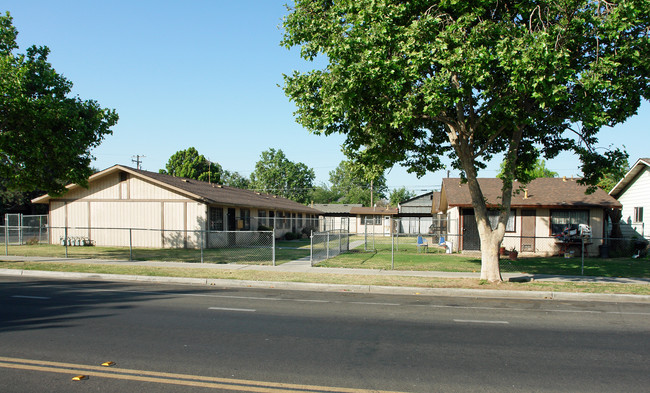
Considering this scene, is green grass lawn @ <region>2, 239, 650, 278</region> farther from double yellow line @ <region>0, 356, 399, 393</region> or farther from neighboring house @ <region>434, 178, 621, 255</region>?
double yellow line @ <region>0, 356, 399, 393</region>

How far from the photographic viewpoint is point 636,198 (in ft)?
83.4

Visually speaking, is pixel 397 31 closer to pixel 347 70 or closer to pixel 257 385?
pixel 347 70

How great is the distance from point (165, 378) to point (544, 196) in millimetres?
24861

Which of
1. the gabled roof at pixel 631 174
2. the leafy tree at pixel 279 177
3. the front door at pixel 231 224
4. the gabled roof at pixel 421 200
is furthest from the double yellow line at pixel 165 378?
the leafy tree at pixel 279 177

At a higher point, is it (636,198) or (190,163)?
(190,163)

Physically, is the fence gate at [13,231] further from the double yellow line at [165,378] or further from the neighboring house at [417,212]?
the neighboring house at [417,212]

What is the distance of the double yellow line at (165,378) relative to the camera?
4938mm

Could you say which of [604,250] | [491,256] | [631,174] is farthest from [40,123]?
[631,174]

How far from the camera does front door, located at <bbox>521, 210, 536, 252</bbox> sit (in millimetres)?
24141

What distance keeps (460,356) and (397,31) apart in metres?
7.96

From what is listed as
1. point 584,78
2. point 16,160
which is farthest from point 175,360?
point 16,160

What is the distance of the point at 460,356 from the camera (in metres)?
6.31

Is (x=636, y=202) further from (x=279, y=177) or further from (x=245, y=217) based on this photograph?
(x=279, y=177)

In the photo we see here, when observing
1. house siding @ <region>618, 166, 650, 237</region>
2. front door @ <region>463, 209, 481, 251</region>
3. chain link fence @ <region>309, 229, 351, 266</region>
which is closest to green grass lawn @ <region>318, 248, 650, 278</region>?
chain link fence @ <region>309, 229, 351, 266</region>
